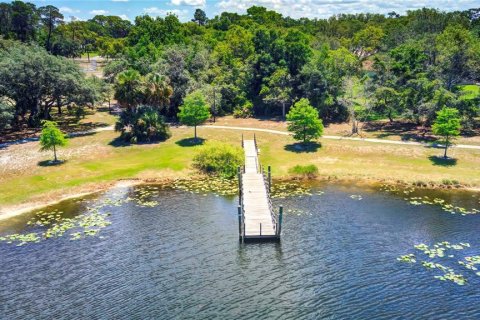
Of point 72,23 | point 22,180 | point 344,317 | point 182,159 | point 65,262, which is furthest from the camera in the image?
point 72,23

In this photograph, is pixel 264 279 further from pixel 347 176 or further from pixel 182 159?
pixel 182 159

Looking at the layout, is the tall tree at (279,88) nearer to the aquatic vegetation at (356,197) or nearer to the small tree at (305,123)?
the small tree at (305,123)

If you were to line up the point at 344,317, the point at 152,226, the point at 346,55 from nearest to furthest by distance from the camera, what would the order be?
the point at 344,317 < the point at 152,226 < the point at 346,55

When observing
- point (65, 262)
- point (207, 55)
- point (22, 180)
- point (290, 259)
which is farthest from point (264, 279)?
point (207, 55)

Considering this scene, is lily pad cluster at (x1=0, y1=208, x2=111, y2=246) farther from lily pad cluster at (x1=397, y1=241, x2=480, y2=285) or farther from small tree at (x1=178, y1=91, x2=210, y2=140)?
lily pad cluster at (x1=397, y1=241, x2=480, y2=285)

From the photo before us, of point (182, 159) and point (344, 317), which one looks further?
point (182, 159)

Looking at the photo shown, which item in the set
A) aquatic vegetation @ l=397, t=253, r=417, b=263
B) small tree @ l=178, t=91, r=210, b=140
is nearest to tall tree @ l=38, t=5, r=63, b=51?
small tree @ l=178, t=91, r=210, b=140
